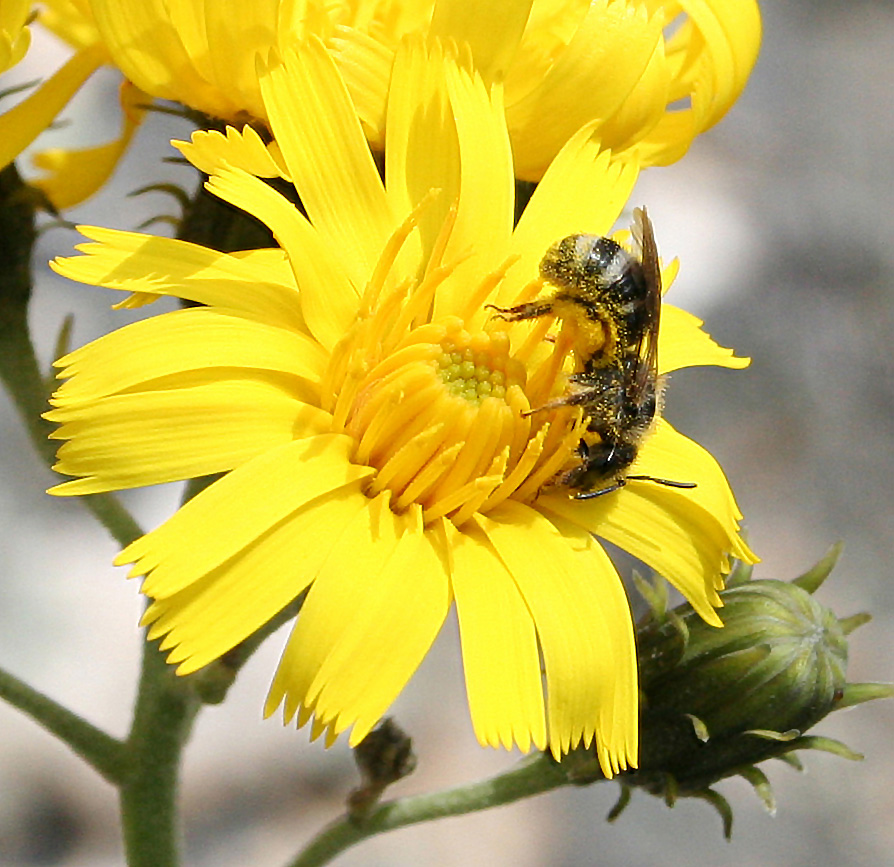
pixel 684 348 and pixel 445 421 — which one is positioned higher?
pixel 684 348

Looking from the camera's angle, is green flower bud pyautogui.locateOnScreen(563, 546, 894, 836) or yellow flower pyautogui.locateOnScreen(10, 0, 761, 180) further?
green flower bud pyautogui.locateOnScreen(563, 546, 894, 836)

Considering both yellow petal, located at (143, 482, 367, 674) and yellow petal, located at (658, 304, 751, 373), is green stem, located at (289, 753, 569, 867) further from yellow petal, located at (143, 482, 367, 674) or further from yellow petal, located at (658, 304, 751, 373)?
yellow petal, located at (143, 482, 367, 674)

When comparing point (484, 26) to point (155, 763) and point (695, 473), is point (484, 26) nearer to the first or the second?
point (695, 473)

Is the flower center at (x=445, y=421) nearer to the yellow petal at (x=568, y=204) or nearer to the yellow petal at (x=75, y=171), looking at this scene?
the yellow petal at (x=568, y=204)

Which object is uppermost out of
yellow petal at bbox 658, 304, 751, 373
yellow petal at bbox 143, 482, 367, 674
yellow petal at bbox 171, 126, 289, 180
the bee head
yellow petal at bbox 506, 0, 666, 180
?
yellow petal at bbox 506, 0, 666, 180

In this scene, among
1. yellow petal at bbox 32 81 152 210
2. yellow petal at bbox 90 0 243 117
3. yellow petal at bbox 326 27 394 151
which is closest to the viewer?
yellow petal at bbox 90 0 243 117

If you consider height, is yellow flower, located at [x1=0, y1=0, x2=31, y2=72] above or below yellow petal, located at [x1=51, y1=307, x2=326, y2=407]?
above

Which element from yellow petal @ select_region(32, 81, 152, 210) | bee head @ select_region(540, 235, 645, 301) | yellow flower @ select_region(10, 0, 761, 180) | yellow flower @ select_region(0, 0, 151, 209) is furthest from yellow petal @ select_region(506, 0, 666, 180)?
yellow petal @ select_region(32, 81, 152, 210)

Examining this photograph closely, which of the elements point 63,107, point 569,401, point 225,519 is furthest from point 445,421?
point 63,107
